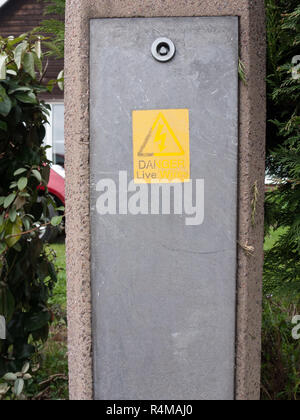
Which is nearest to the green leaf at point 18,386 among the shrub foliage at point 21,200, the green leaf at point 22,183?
the shrub foliage at point 21,200

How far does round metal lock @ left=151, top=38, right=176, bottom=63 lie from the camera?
1.56 m

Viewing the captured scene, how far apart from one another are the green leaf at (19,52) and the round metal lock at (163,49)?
615 millimetres

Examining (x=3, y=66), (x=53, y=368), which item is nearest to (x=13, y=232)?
(x=3, y=66)

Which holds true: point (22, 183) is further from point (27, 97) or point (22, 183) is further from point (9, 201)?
point (27, 97)

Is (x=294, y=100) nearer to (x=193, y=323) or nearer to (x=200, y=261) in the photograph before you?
(x=200, y=261)

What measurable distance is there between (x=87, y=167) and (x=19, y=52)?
638 mm

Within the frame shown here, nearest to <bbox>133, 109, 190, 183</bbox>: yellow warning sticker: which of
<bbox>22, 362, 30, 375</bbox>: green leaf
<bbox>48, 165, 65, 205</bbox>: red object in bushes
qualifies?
<bbox>22, 362, 30, 375</bbox>: green leaf

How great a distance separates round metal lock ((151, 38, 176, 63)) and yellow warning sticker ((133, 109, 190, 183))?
189 millimetres

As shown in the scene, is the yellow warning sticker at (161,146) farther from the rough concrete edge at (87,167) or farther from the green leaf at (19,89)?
the green leaf at (19,89)

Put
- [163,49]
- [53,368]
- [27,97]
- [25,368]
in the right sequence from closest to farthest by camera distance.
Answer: [163,49], [27,97], [25,368], [53,368]

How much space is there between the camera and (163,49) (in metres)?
1.56

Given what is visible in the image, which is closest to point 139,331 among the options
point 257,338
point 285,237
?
point 257,338

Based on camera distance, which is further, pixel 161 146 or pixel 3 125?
pixel 3 125
